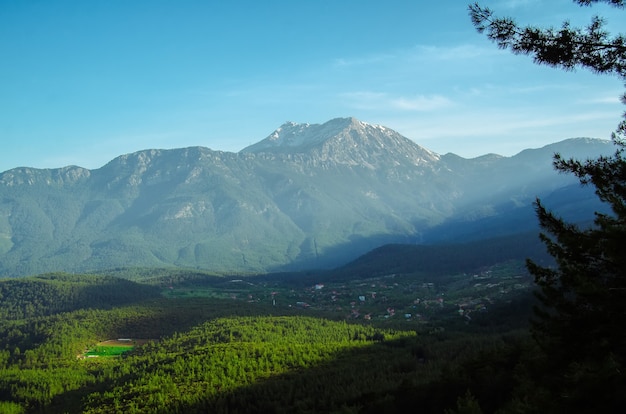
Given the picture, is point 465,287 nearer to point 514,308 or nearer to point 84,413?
point 514,308

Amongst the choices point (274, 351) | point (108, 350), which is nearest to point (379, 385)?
point (274, 351)

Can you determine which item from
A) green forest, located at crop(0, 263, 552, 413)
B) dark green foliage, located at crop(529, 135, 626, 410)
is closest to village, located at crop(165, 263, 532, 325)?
green forest, located at crop(0, 263, 552, 413)

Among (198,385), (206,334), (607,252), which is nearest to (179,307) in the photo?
(206,334)

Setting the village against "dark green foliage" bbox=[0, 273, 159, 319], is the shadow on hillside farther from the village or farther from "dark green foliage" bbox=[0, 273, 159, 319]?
"dark green foliage" bbox=[0, 273, 159, 319]

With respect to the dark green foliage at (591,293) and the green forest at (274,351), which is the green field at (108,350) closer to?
the green forest at (274,351)

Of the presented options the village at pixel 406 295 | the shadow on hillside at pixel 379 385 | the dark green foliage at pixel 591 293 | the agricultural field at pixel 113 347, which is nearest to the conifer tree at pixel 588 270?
the dark green foliage at pixel 591 293

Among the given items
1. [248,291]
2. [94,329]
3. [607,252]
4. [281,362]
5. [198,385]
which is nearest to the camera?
[607,252]

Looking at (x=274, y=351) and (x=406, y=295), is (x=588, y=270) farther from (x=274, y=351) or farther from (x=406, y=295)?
(x=406, y=295)

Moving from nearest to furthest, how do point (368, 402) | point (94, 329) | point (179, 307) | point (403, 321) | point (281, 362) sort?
point (368, 402)
point (281, 362)
point (403, 321)
point (94, 329)
point (179, 307)

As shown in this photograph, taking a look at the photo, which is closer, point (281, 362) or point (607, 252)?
point (607, 252)
